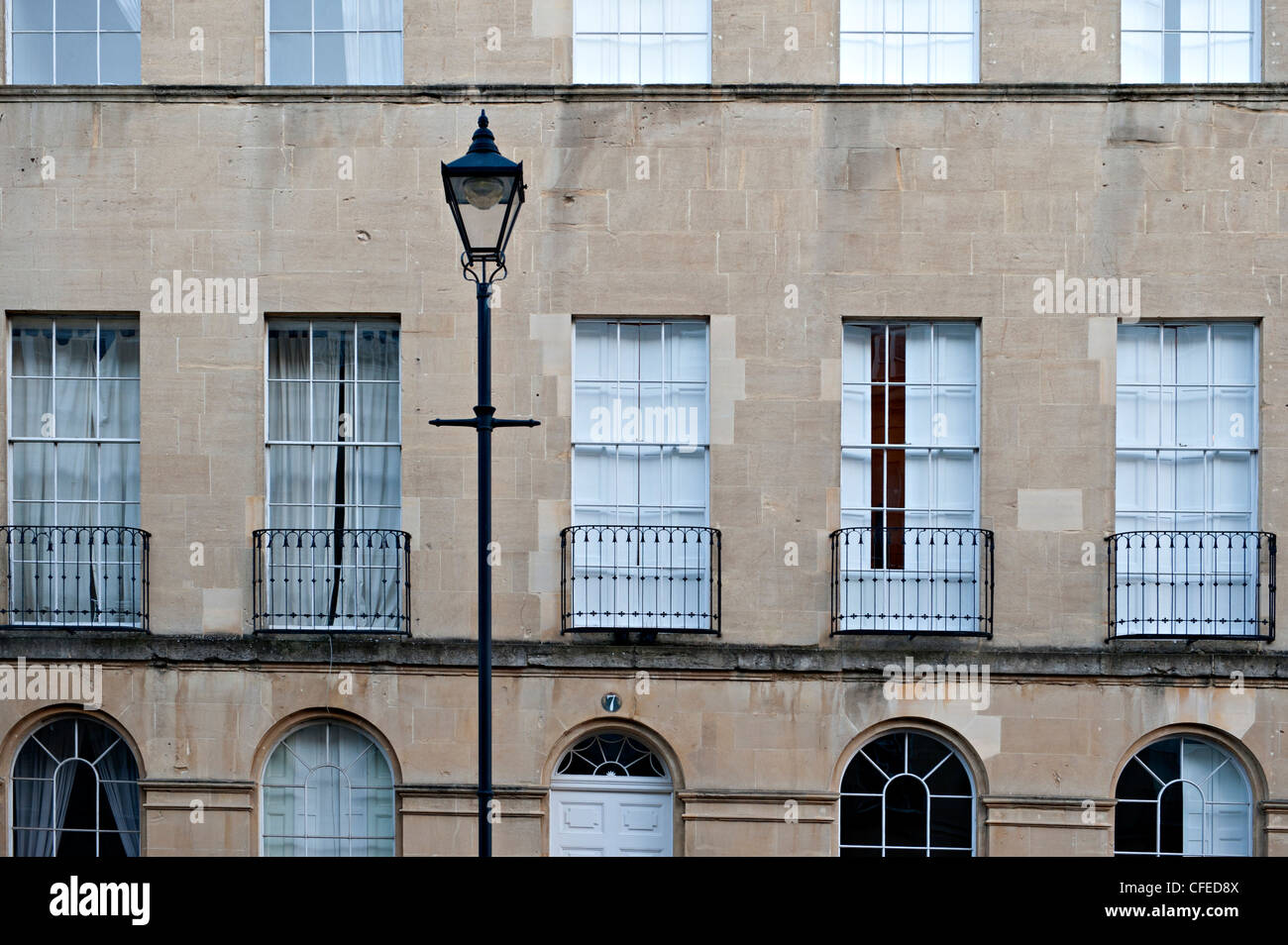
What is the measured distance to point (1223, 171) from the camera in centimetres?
1414

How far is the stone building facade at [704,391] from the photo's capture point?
14.0 metres

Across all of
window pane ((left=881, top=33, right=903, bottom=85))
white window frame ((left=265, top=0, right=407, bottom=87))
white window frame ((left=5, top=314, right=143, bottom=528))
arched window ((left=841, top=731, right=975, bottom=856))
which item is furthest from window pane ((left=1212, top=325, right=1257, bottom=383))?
white window frame ((left=5, top=314, right=143, bottom=528))

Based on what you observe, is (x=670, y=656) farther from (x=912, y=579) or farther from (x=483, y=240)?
(x=483, y=240)

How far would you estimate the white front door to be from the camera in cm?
1428

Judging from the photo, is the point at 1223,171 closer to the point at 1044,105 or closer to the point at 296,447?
the point at 1044,105

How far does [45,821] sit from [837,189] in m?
9.93

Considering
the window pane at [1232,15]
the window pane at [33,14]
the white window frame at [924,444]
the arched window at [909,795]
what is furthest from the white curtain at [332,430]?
the window pane at [1232,15]

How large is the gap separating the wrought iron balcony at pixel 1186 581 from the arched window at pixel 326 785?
289 inches

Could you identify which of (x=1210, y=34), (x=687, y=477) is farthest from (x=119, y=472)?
(x=1210, y=34)

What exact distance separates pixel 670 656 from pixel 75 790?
604 centimetres

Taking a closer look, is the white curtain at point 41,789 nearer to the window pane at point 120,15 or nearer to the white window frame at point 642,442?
the white window frame at point 642,442

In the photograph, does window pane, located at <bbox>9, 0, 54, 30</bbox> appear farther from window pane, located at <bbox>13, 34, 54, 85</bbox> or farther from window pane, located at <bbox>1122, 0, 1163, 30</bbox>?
window pane, located at <bbox>1122, 0, 1163, 30</bbox>

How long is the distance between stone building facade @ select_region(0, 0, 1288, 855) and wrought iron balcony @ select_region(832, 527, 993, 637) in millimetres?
102
